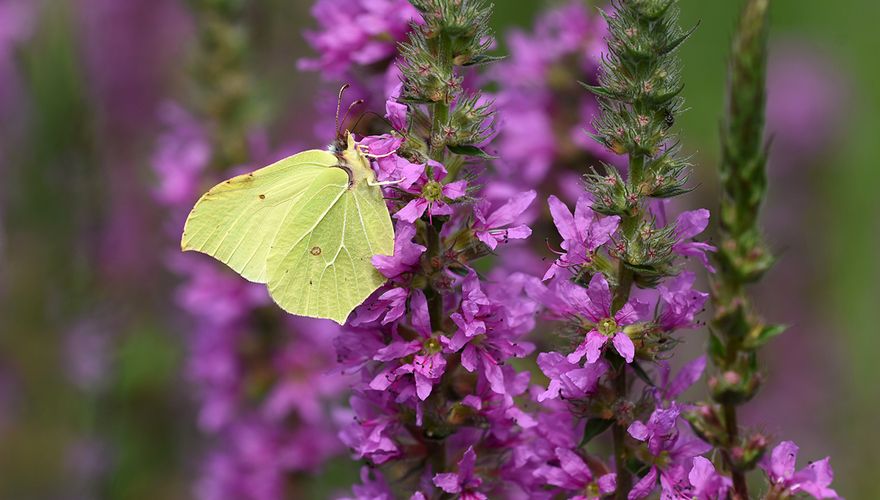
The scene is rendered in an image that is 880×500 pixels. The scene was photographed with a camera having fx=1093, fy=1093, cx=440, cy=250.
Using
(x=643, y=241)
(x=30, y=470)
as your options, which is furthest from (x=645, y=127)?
(x=30, y=470)

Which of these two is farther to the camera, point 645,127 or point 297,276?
point 297,276

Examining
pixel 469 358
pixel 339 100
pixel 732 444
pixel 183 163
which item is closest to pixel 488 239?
pixel 469 358

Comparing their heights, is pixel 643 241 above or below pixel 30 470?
above

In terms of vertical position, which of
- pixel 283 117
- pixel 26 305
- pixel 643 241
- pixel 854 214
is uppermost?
pixel 643 241

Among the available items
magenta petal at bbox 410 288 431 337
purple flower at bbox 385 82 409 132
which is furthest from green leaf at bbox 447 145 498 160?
magenta petal at bbox 410 288 431 337

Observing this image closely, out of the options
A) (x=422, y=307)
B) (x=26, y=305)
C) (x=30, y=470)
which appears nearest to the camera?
(x=422, y=307)

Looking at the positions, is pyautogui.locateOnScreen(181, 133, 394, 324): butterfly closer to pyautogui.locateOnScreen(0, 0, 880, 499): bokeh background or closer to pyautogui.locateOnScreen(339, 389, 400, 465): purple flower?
pyautogui.locateOnScreen(339, 389, 400, 465): purple flower

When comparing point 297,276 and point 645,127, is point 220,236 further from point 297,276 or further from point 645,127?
point 645,127
